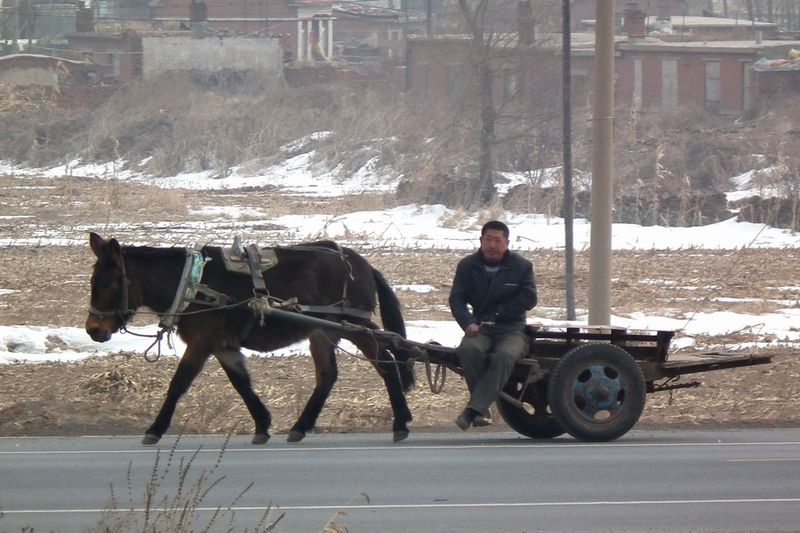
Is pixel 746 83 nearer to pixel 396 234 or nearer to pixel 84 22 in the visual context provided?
pixel 396 234

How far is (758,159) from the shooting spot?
135 ft

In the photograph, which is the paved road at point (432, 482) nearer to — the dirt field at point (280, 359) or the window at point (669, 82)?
the dirt field at point (280, 359)

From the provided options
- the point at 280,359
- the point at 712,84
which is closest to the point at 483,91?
the point at 712,84

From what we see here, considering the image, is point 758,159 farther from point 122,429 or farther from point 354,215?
point 122,429

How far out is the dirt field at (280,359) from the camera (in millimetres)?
12555

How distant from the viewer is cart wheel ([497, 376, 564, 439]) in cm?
1082

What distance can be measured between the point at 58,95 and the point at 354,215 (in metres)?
31.9

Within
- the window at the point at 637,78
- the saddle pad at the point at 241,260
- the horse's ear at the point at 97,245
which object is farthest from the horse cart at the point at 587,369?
the window at the point at 637,78

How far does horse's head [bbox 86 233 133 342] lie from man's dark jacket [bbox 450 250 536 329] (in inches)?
109

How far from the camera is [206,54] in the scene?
229 ft

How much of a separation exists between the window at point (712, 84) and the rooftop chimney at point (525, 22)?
14710mm

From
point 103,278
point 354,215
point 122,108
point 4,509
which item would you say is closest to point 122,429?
point 103,278

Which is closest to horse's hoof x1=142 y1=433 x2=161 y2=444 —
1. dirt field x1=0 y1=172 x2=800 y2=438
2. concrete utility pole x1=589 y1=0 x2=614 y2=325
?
dirt field x1=0 y1=172 x2=800 y2=438

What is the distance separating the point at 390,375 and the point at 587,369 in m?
1.71
